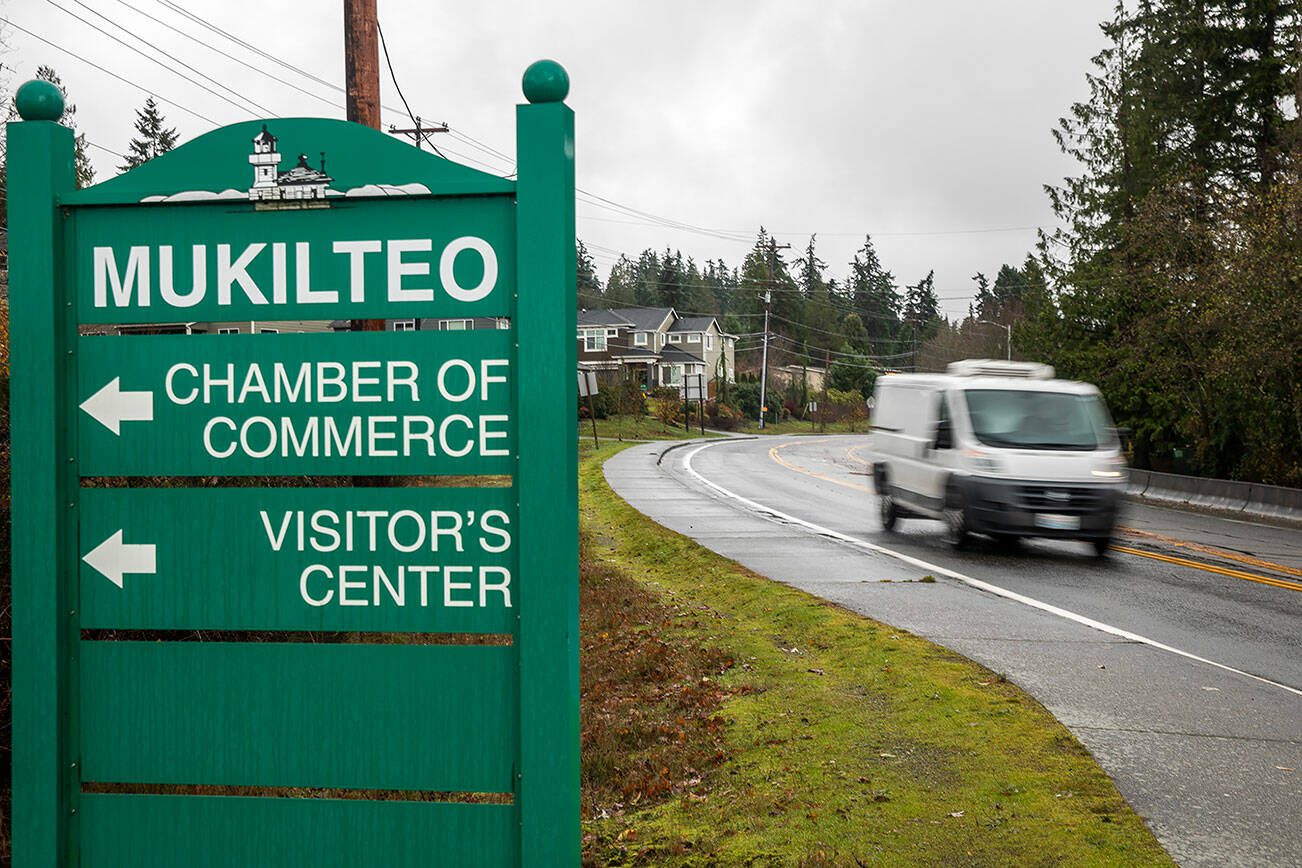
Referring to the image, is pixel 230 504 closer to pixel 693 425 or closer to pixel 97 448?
pixel 97 448

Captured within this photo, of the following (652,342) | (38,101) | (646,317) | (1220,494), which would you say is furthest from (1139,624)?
(646,317)

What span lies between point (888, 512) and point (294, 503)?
15939mm

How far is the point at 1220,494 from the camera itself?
24.8 meters

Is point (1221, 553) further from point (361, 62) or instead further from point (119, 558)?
point (119, 558)

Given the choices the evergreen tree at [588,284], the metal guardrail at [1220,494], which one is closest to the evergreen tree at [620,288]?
the evergreen tree at [588,284]

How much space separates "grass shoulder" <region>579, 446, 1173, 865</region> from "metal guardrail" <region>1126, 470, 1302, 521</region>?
1619 cm

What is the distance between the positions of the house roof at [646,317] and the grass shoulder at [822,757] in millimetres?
93454

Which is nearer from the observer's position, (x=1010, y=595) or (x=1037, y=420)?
(x=1010, y=595)

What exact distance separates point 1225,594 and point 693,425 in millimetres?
65124

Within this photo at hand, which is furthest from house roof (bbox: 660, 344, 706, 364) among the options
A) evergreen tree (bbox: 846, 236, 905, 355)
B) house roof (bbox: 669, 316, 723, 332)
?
evergreen tree (bbox: 846, 236, 905, 355)

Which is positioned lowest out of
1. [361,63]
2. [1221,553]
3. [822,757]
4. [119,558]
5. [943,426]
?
[1221,553]

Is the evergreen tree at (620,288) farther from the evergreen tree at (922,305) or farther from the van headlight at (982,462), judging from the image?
the van headlight at (982,462)

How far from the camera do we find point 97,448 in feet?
11.0

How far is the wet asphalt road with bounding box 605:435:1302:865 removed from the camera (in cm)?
528
